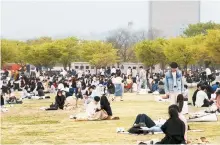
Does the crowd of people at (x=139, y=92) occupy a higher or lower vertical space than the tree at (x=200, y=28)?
lower

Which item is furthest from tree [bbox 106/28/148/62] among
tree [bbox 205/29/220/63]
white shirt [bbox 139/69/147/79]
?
white shirt [bbox 139/69/147/79]

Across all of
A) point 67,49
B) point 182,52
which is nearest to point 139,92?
point 182,52

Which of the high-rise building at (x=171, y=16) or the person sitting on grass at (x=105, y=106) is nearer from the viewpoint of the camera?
the person sitting on grass at (x=105, y=106)

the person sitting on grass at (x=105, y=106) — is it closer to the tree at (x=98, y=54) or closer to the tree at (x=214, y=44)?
the tree at (x=214, y=44)

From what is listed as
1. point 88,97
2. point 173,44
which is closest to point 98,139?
point 88,97

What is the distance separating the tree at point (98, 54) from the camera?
67.3 meters

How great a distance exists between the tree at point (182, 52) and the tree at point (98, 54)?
16.3 metres

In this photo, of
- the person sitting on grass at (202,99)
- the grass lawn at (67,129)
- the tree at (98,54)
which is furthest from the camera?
the tree at (98,54)

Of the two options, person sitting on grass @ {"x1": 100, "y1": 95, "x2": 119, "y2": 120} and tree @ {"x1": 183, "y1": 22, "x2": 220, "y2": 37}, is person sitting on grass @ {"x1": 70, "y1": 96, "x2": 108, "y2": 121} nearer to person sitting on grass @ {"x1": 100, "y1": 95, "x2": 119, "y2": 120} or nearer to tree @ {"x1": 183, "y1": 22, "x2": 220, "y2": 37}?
person sitting on grass @ {"x1": 100, "y1": 95, "x2": 119, "y2": 120}

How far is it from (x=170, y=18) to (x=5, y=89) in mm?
99956

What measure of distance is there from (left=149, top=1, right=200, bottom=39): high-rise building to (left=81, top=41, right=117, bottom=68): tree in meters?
48.5

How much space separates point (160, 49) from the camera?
58.1 metres

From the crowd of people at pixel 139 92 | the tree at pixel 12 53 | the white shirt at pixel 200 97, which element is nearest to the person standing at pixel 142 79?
the crowd of people at pixel 139 92

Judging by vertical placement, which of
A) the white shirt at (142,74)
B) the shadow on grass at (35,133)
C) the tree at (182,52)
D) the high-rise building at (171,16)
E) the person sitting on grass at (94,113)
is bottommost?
the shadow on grass at (35,133)
